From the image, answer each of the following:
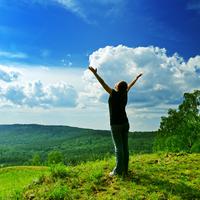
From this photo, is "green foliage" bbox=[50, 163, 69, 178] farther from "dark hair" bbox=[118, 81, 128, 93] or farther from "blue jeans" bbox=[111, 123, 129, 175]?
"dark hair" bbox=[118, 81, 128, 93]

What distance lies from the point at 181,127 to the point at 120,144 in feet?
155

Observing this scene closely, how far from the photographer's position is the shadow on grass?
48.9 feet

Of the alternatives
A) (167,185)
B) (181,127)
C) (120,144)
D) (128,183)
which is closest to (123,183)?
(128,183)

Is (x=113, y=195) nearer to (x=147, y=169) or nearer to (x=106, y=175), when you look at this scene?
(x=106, y=175)

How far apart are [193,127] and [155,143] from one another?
839cm

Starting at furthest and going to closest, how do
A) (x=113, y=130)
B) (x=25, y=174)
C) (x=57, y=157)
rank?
(x=57, y=157) → (x=25, y=174) → (x=113, y=130)

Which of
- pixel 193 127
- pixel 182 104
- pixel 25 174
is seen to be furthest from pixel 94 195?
pixel 182 104

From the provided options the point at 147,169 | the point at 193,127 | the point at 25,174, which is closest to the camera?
the point at 147,169

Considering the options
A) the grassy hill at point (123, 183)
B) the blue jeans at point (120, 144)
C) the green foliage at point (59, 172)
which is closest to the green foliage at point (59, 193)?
the grassy hill at point (123, 183)

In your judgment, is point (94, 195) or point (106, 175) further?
point (106, 175)

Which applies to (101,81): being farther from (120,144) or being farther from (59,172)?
(59,172)

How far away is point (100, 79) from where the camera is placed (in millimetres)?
15594

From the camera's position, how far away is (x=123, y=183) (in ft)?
51.8

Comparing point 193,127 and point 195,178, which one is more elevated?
point 193,127
